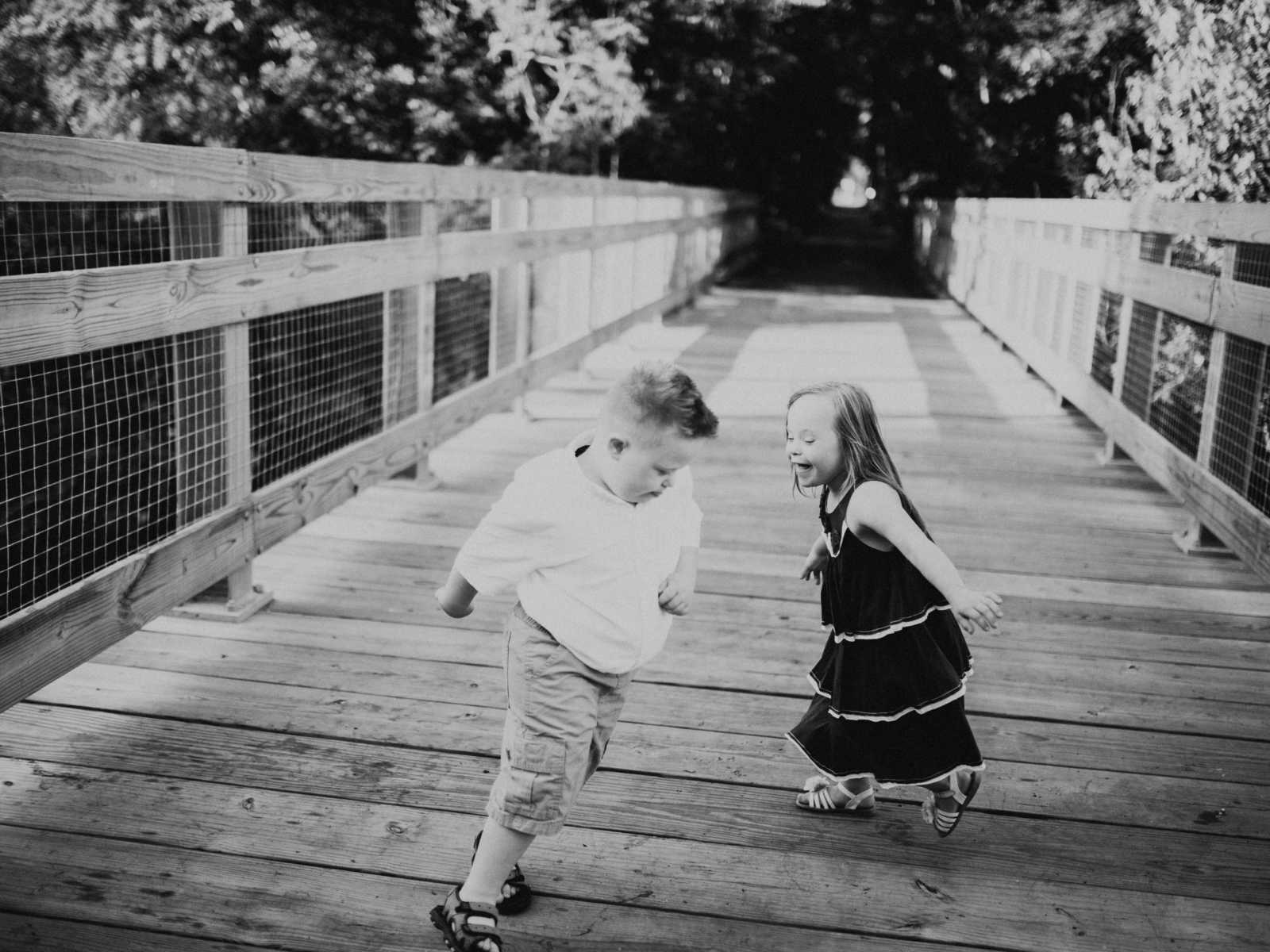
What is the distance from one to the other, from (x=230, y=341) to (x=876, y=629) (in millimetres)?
2021

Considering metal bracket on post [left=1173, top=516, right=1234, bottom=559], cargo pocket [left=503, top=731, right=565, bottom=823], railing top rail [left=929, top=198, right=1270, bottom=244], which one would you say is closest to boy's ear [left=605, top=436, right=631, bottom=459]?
cargo pocket [left=503, top=731, right=565, bottom=823]

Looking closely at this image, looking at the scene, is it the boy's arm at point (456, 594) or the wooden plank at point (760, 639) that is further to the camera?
the wooden plank at point (760, 639)

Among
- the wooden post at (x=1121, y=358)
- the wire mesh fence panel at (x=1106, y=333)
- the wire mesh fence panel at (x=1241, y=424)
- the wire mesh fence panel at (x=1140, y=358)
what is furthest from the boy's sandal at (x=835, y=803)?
the wire mesh fence panel at (x=1106, y=333)

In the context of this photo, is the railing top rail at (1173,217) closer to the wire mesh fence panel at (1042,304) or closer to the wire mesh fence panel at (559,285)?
the wire mesh fence panel at (1042,304)

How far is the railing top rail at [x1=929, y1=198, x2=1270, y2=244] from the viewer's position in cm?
447

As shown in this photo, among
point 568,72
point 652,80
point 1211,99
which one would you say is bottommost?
point 1211,99

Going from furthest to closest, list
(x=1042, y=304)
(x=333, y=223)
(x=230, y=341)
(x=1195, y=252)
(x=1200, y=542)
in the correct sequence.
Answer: (x=1042, y=304) → (x=1195, y=252) → (x=333, y=223) → (x=1200, y=542) → (x=230, y=341)

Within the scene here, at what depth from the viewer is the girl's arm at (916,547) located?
2.35 m

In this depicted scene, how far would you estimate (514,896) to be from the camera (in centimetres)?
240

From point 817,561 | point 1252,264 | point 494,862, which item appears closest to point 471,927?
point 494,862

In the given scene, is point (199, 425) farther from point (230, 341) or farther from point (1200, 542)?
point (1200, 542)

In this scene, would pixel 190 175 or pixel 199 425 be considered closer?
pixel 190 175

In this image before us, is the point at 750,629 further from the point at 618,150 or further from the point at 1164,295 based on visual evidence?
the point at 618,150

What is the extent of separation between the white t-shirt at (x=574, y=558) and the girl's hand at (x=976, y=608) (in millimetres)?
560
